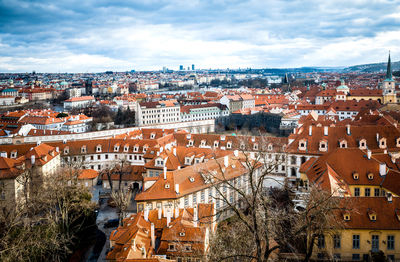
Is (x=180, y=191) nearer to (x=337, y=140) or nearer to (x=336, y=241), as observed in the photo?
(x=336, y=241)

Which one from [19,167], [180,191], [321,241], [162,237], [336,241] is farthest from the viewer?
[19,167]

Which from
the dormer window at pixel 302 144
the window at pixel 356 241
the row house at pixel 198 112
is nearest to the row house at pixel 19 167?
the window at pixel 356 241

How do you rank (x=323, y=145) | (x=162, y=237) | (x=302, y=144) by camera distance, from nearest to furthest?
(x=162, y=237), (x=323, y=145), (x=302, y=144)

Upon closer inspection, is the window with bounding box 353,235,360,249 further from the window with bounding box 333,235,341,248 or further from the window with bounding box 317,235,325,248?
the window with bounding box 317,235,325,248

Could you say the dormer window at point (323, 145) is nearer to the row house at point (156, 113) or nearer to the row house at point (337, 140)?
the row house at point (337, 140)

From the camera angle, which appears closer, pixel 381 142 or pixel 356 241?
pixel 356 241

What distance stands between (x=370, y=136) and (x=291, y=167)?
8.98 m

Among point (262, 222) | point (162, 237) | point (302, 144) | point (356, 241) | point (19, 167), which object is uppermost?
point (262, 222)

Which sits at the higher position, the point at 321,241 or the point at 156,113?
the point at 156,113

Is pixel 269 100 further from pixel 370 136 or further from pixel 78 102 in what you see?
pixel 370 136

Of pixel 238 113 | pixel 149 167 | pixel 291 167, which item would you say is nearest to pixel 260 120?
pixel 238 113

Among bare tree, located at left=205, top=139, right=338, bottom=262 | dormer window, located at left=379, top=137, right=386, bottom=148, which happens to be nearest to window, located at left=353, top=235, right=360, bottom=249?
bare tree, located at left=205, top=139, right=338, bottom=262

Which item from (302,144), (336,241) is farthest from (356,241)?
(302,144)

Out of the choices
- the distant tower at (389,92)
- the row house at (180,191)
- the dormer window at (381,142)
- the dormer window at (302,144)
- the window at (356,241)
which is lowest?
the window at (356,241)
